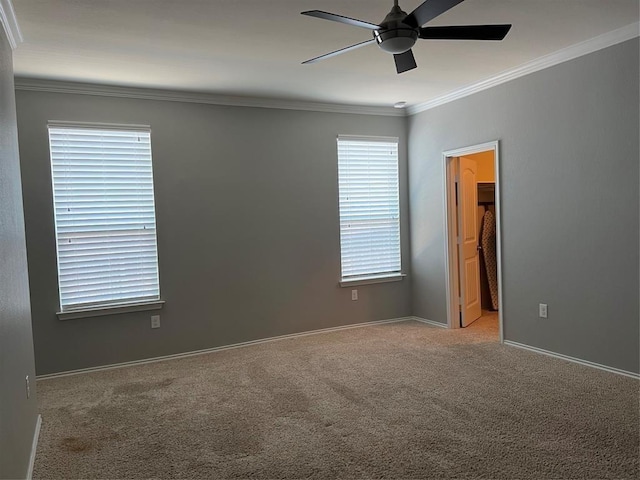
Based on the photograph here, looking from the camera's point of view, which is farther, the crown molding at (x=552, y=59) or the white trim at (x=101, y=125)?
the white trim at (x=101, y=125)

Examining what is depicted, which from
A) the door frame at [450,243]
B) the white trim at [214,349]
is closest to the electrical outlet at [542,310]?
the door frame at [450,243]

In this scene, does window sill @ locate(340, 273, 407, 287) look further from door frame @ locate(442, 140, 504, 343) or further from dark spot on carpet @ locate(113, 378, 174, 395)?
dark spot on carpet @ locate(113, 378, 174, 395)

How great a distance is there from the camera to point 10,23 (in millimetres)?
2844

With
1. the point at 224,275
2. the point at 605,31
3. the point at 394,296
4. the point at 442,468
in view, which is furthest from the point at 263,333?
the point at 605,31

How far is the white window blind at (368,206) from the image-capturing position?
5520 mm

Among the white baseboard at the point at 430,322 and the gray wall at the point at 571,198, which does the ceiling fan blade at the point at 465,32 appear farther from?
the white baseboard at the point at 430,322

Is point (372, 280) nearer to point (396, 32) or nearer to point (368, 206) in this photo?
point (368, 206)

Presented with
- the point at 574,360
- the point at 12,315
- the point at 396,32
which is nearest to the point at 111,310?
the point at 12,315

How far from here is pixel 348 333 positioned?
532 centimetres

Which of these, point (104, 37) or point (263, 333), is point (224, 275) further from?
point (104, 37)

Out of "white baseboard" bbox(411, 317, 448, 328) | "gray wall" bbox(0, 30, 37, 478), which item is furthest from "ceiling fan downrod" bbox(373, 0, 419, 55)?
"white baseboard" bbox(411, 317, 448, 328)

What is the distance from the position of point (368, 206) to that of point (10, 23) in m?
3.82

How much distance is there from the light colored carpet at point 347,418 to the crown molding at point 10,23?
8.18ft

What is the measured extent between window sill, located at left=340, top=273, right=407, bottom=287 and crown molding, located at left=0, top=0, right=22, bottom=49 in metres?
3.71
